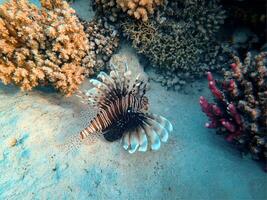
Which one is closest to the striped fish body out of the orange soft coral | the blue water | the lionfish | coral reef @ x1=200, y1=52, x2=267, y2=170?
the lionfish

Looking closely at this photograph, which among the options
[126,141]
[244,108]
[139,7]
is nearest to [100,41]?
[139,7]

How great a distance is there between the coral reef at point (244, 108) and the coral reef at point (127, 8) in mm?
1502

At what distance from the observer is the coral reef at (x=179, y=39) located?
161 inches

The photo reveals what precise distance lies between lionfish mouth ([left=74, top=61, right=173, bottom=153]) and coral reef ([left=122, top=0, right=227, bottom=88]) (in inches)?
40.1

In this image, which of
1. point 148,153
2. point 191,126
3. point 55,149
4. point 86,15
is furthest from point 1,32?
point 191,126

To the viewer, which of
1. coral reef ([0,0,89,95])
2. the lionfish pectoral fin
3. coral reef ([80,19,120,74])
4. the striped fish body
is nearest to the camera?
Result: the striped fish body

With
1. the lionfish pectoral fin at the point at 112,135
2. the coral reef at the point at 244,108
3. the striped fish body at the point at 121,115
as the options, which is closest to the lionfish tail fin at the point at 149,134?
the striped fish body at the point at 121,115

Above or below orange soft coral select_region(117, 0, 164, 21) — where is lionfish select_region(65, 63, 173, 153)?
below

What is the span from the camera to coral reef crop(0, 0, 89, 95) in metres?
3.64

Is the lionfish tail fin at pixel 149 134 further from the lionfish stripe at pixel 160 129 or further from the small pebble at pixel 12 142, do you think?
the small pebble at pixel 12 142

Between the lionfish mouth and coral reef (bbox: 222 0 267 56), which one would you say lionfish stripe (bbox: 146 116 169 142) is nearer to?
the lionfish mouth

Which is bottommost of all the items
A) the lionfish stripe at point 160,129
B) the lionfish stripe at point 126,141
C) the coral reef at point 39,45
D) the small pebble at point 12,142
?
the small pebble at point 12,142

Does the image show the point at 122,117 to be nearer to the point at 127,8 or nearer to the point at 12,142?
the point at 12,142

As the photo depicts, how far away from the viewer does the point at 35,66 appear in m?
3.74
